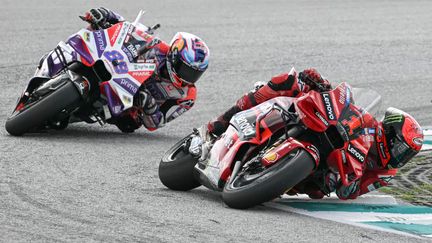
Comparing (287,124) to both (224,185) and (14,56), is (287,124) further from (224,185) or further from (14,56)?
(14,56)

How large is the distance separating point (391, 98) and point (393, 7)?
9.66 meters

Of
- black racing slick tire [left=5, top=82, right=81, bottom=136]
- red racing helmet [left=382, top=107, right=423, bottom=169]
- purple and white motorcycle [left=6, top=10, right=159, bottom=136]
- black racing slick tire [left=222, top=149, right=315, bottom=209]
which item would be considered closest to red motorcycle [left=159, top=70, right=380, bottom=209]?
black racing slick tire [left=222, top=149, right=315, bottom=209]

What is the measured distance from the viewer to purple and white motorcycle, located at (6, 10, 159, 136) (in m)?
10.6

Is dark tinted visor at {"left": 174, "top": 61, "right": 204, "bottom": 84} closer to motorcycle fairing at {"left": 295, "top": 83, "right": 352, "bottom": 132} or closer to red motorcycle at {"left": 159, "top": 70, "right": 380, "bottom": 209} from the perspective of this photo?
red motorcycle at {"left": 159, "top": 70, "right": 380, "bottom": 209}

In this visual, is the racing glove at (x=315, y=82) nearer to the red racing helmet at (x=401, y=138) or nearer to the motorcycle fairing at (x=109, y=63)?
the red racing helmet at (x=401, y=138)

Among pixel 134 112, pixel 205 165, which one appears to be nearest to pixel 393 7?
pixel 134 112

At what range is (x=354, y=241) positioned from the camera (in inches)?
284

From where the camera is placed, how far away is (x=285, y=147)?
7.75m

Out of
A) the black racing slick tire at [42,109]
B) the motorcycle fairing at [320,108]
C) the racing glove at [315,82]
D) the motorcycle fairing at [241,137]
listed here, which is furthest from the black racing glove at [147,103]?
the motorcycle fairing at [320,108]

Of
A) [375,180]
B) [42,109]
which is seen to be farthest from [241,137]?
[42,109]

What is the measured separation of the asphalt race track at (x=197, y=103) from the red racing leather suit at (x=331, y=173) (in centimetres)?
44

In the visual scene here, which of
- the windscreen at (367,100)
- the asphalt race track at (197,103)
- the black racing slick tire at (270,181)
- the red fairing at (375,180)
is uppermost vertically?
the windscreen at (367,100)

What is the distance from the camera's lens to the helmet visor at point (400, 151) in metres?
8.16

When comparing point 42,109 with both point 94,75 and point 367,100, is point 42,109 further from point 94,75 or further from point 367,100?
point 367,100
